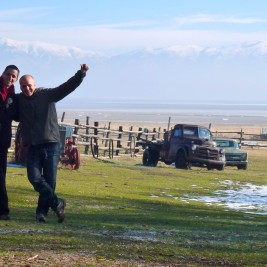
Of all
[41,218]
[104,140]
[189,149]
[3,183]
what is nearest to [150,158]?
[189,149]

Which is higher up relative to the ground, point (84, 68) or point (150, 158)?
point (84, 68)

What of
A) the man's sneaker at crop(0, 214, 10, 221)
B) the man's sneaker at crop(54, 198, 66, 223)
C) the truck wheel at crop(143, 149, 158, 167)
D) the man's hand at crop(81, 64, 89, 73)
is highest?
the man's hand at crop(81, 64, 89, 73)

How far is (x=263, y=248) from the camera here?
36.1ft

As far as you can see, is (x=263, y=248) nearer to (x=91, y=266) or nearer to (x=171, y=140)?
(x=91, y=266)

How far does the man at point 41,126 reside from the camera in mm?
11516

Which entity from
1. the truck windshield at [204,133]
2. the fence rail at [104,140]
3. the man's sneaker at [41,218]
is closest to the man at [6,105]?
the man's sneaker at [41,218]

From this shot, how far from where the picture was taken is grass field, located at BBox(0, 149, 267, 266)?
949 centimetres

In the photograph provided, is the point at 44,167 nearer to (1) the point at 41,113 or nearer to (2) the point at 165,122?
(1) the point at 41,113

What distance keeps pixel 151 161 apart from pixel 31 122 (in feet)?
85.5

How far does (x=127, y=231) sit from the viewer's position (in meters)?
11.7

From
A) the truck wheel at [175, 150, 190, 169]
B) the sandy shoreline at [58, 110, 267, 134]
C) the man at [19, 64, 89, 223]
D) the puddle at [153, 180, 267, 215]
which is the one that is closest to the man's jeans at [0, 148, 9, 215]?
the man at [19, 64, 89, 223]

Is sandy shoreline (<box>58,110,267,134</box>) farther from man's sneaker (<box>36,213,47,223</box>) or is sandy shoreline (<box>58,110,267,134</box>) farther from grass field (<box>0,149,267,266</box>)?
man's sneaker (<box>36,213,47,223</box>)

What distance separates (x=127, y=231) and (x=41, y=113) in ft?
6.02

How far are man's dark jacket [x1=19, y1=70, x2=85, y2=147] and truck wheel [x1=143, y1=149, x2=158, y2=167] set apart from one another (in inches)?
1015
